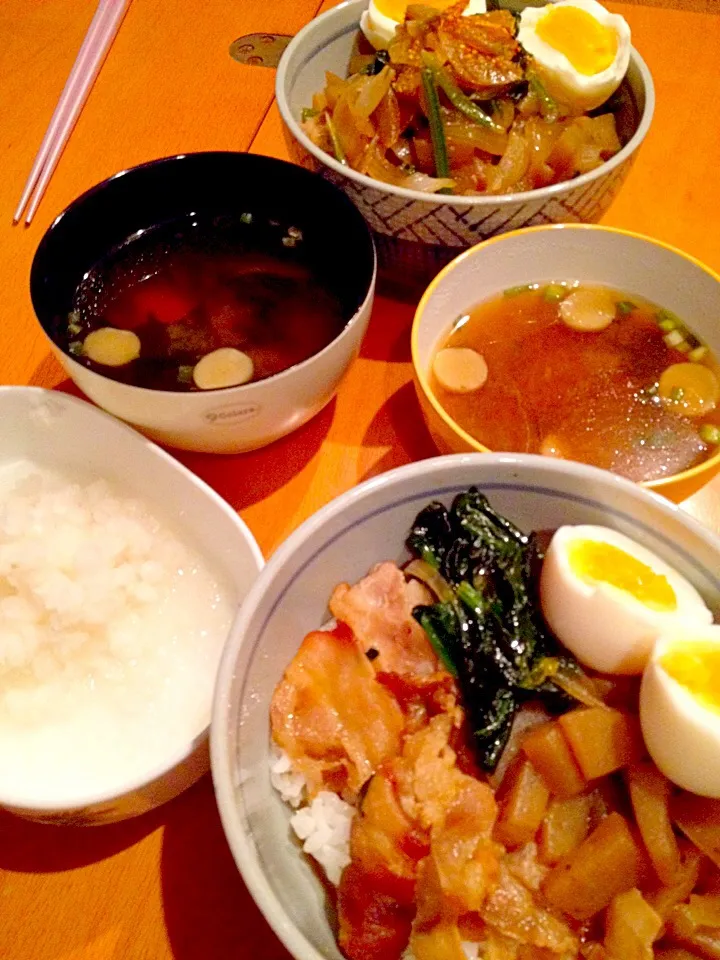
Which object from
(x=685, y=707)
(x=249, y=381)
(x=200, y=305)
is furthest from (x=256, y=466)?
(x=685, y=707)

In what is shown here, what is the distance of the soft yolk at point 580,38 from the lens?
1.64 metres

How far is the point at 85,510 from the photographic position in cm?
137

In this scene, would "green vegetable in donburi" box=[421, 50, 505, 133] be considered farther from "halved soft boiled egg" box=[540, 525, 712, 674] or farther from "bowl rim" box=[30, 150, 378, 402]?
"halved soft boiled egg" box=[540, 525, 712, 674]

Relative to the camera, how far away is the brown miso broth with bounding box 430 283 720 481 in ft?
4.72

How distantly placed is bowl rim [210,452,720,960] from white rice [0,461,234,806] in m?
0.19

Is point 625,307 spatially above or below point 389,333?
above

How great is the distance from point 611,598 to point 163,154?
170cm

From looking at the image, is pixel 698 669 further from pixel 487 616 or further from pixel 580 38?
pixel 580 38

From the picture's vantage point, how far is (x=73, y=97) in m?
2.14

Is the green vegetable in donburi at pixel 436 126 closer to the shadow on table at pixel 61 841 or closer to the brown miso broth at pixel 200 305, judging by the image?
the brown miso broth at pixel 200 305

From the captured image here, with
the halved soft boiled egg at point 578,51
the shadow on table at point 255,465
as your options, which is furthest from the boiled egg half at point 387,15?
the shadow on table at point 255,465

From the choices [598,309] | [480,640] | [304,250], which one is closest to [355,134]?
[304,250]

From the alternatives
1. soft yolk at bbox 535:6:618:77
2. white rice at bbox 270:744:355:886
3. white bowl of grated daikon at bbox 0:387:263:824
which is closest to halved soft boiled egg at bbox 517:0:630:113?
soft yolk at bbox 535:6:618:77

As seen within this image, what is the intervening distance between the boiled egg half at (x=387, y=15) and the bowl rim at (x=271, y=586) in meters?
1.16
